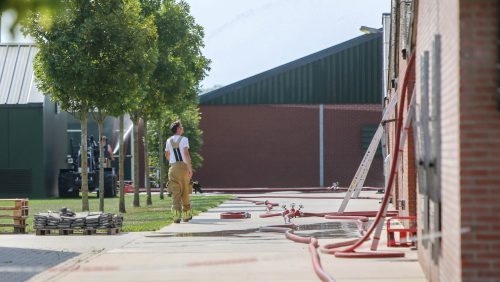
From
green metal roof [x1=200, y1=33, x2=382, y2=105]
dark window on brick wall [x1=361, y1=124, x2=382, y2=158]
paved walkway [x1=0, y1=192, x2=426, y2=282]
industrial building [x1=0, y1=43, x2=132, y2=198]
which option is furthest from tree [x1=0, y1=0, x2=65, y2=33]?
green metal roof [x1=200, y1=33, x2=382, y2=105]

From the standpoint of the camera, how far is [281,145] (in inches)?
2314

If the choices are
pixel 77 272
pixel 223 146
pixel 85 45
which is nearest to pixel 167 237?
pixel 77 272

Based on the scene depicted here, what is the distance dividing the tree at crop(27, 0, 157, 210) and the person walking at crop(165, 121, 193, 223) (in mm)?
4447

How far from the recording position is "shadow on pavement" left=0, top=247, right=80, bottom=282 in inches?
482

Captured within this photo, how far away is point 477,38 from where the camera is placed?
23.2 feet

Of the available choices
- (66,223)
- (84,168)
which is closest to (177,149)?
(66,223)

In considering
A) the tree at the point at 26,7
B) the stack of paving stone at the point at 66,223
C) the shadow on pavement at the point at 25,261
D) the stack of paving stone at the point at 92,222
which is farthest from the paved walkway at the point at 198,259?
the tree at the point at 26,7

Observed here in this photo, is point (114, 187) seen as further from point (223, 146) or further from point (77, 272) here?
point (77, 272)

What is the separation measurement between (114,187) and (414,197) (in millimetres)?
33166

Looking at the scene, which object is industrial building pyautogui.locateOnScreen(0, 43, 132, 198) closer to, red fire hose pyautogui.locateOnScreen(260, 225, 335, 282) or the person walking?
the person walking

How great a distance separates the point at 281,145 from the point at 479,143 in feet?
169

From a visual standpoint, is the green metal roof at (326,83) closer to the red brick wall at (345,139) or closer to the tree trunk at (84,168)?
the red brick wall at (345,139)

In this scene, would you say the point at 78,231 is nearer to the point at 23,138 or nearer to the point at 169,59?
the point at 169,59

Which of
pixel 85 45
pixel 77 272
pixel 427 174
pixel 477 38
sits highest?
pixel 85 45
